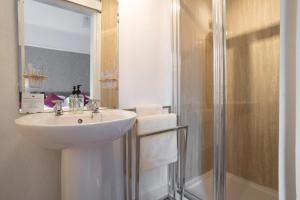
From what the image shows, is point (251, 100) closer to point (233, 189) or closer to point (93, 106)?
point (233, 189)

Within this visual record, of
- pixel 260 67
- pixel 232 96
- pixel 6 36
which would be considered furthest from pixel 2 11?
pixel 260 67

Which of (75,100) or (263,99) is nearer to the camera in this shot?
(75,100)

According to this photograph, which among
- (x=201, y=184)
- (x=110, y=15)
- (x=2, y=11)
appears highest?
(x=110, y=15)

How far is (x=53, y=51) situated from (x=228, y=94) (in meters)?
1.33

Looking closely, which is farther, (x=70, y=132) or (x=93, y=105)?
(x=93, y=105)

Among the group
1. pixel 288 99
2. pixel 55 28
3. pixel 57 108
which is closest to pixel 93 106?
pixel 57 108

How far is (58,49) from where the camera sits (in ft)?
3.77

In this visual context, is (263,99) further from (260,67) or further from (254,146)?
(254,146)

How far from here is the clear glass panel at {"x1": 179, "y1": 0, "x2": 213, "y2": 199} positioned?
1.50m

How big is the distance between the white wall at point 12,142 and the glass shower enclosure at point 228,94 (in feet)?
3.76

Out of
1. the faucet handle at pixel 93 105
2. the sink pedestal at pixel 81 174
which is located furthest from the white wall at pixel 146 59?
the sink pedestal at pixel 81 174

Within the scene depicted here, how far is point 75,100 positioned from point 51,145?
452mm

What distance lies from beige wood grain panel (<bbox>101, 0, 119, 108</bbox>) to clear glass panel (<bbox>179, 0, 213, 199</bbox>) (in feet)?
2.05

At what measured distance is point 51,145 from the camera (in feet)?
2.36
